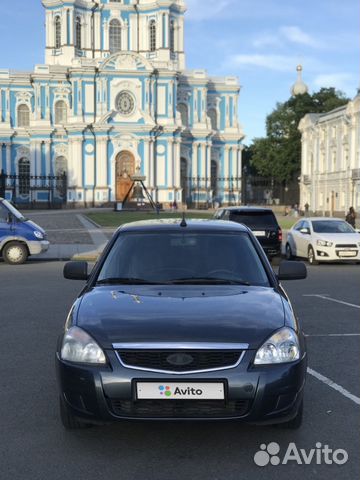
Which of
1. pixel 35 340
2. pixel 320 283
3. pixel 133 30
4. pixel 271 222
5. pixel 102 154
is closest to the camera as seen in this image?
pixel 35 340

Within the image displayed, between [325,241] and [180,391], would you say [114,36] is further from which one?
[180,391]

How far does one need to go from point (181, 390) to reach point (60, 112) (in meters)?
68.7

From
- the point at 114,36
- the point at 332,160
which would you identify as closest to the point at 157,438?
the point at 332,160

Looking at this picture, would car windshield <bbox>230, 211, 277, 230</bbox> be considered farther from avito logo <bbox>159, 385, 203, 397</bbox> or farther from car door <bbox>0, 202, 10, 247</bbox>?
avito logo <bbox>159, 385, 203, 397</bbox>

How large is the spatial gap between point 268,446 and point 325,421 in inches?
29.4

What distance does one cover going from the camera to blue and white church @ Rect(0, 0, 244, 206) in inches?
2574

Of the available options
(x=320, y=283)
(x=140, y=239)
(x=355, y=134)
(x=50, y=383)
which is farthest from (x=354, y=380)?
(x=355, y=134)

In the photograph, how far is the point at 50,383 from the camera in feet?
19.4

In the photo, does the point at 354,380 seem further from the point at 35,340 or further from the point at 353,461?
the point at 35,340

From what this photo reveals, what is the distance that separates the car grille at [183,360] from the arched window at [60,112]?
6806cm

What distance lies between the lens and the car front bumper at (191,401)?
13.0 feet

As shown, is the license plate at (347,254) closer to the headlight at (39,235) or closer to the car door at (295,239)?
the car door at (295,239)

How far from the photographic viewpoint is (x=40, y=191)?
221 ft

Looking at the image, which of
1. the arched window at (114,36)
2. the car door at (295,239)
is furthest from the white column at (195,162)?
the car door at (295,239)
